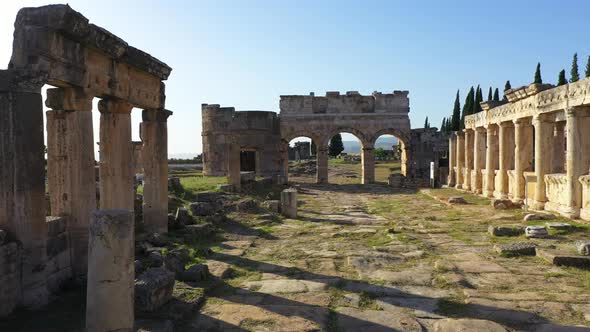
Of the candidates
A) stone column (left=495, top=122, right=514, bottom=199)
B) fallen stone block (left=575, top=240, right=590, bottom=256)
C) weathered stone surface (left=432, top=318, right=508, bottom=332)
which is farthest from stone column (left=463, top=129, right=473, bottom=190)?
weathered stone surface (left=432, top=318, right=508, bottom=332)

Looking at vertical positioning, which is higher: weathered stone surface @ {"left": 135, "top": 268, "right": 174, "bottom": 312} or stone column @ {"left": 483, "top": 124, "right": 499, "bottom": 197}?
stone column @ {"left": 483, "top": 124, "right": 499, "bottom": 197}

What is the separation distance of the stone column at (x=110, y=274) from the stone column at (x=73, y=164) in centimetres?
238

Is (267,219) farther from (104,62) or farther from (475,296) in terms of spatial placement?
(475,296)

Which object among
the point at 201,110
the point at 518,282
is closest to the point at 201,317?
the point at 518,282

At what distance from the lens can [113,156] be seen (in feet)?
28.3

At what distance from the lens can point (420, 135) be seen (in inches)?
1316

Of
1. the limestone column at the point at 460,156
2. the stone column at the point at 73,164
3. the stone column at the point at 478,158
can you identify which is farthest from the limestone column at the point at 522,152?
the stone column at the point at 73,164

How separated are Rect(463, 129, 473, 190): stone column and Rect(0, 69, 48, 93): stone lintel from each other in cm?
2066

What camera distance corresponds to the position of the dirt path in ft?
17.9

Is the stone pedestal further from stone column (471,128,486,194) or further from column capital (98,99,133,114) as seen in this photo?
stone column (471,128,486,194)

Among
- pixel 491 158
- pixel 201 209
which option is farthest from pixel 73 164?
pixel 491 158

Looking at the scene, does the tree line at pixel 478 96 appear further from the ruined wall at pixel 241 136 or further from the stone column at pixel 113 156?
the stone column at pixel 113 156

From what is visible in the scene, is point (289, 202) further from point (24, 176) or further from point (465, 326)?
point (465, 326)

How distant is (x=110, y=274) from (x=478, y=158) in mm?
19624
